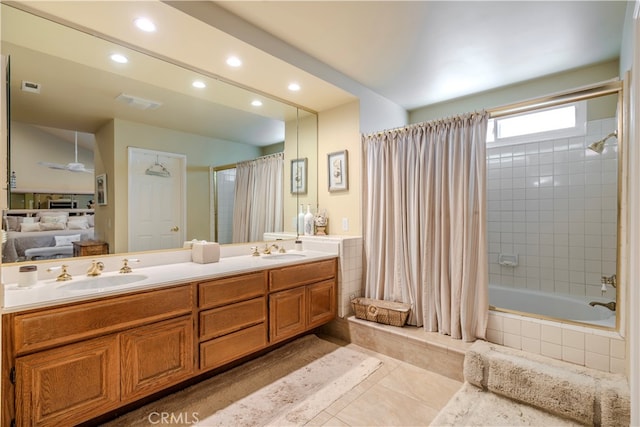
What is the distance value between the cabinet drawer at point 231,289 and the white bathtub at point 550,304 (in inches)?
93.0

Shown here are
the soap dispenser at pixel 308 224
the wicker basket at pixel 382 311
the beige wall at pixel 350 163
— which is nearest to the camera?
the wicker basket at pixel 382 311

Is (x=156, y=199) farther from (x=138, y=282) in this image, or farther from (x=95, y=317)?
(x=95, y=317)

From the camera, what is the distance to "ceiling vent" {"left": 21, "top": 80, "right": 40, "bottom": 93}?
1.86 m

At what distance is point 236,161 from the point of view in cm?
294

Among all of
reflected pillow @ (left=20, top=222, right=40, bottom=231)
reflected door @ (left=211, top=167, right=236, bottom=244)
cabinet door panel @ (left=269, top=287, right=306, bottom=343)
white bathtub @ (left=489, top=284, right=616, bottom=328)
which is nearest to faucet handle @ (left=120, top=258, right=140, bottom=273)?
reflected pillow @ (left=20, top=222, right=40, bottom=231)

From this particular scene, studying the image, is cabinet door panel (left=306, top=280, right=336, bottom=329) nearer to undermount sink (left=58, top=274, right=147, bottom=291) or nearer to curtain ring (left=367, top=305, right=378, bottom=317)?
curtain ring (left=367, top=305, right=378, bottom=317)

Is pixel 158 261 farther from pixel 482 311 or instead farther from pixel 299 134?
pixel 482 311

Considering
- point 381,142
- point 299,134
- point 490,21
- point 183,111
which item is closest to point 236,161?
point 183,111

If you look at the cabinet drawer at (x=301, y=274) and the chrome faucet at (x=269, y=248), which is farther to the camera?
the chrome faucet at (x=269, y=248)

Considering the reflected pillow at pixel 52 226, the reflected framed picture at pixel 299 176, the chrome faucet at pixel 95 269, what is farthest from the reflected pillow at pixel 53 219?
the reflected framed picture at pixel 299 176

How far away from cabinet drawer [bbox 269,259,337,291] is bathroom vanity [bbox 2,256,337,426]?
0.04 feet

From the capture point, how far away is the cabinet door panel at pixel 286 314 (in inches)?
91.8

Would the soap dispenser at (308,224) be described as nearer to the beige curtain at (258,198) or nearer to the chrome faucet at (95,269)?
the beige curtain at (258,198)

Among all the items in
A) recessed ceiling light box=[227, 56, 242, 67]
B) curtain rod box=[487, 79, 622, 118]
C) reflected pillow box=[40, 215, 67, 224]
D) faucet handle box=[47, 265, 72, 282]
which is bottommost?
faucet handle box=[47, 265, 72, 282]
